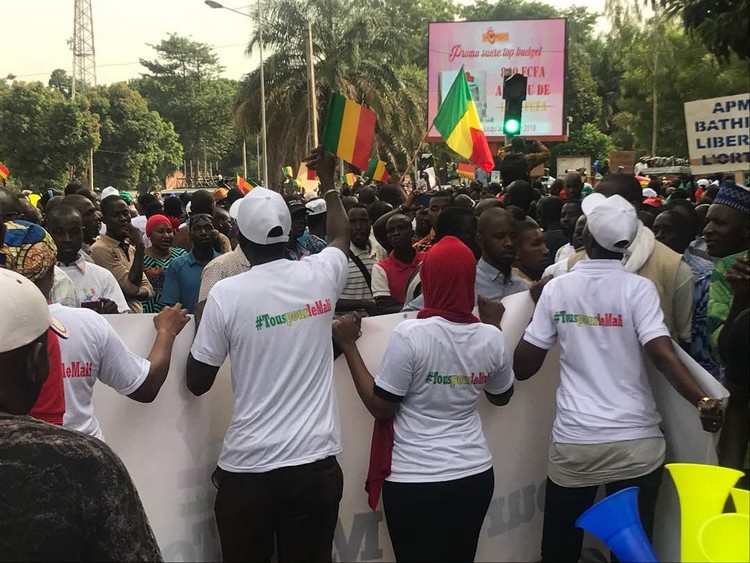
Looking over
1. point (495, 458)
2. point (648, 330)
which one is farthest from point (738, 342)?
point (495, 458)

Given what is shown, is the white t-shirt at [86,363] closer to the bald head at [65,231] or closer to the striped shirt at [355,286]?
the bald head at [65,231]

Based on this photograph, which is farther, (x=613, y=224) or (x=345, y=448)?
(x=345, y=448)

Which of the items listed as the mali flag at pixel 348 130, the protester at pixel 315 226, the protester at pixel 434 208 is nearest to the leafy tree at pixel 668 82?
the protester at pixel 434 208

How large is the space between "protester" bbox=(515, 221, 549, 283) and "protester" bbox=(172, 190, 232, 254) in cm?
189

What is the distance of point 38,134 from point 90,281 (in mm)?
39432

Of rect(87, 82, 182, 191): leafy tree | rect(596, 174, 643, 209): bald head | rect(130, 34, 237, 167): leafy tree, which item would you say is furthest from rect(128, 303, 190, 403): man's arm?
rect(130, 34, 237, 167): leafy tree

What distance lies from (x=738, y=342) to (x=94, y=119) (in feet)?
149

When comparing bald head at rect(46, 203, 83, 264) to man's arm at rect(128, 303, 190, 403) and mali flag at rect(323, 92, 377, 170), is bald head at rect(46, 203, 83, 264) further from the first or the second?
mali flag at rect(323, 92, 377, 170)

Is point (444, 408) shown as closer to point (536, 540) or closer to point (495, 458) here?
point (495, 458)

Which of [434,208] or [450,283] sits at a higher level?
[434,208]

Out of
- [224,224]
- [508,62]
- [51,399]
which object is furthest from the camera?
[508,62]

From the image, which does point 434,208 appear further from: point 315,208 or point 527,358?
point 527,358

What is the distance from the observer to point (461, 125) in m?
8.95

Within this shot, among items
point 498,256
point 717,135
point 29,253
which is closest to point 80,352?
point 29,253
